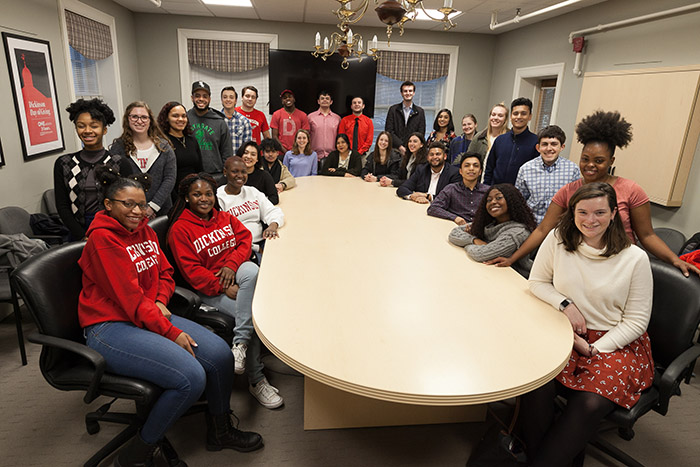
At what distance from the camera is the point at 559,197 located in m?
2.01

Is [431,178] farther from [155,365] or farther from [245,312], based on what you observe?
[155,365]

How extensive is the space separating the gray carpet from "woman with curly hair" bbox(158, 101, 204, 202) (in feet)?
5.20

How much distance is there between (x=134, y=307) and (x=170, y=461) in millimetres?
612

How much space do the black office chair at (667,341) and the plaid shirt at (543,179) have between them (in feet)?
3.19

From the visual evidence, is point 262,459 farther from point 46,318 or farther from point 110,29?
point 110,29

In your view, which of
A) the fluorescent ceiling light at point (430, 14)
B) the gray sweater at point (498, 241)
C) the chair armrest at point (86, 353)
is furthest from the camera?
the fluorescent ceiling light at point (430, 14)

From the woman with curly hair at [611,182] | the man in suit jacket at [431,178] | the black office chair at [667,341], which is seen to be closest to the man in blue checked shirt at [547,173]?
the woman with curly hair at [611,182]

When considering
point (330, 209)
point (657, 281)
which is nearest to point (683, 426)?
point (657, 281)

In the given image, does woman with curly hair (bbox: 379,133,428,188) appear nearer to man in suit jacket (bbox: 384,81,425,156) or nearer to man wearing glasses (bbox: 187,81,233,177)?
man in suit jacket (bbox: 384,81,425,156)

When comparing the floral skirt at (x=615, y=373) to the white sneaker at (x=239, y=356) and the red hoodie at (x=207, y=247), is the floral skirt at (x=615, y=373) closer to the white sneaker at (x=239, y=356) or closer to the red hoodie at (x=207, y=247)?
the white sneaker at (x=239, y=356)

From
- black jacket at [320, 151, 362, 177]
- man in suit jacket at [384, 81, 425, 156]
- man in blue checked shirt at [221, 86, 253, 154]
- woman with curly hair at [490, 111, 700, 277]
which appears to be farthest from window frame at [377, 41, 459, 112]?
woman with curly hair at [490, 111, 700, 277]

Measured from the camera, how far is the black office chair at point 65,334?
1.38 metres

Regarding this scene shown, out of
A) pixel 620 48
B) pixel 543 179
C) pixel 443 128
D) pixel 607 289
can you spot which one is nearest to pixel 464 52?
pixel 443 128

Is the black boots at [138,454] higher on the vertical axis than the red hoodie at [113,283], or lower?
lower
